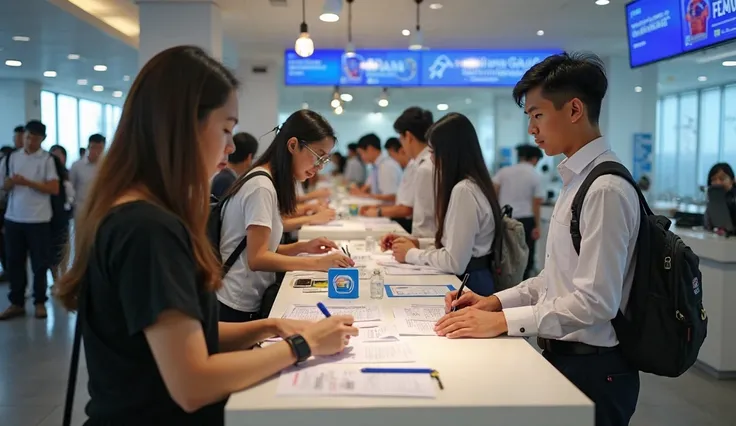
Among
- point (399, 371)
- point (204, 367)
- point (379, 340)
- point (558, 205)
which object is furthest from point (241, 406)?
point (558, 205)

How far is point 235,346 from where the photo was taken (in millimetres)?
1688

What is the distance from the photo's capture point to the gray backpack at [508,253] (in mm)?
3109

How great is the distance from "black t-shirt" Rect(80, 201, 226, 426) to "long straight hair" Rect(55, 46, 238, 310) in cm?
5

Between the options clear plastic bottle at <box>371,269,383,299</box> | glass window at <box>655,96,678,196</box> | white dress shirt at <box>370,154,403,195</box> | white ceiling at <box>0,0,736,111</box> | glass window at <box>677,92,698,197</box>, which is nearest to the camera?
clear plastic bottle at <box>371,269,383,299</box>

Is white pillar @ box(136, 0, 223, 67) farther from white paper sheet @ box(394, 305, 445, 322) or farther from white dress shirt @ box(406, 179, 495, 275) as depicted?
white paper sheet @ box(394, 305, 445, 322)

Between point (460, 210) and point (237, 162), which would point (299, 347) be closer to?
point (460, 210)

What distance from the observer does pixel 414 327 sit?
1.92m

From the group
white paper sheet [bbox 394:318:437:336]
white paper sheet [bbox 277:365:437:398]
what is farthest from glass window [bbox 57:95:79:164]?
white paper sheet [bbox 277:365:437:398]

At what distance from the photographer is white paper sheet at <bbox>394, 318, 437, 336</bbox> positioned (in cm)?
186

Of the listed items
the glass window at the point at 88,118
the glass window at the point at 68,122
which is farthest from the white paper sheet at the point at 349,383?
the glass window at the point at 88,118

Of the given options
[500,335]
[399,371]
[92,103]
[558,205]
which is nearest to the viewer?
[399,371]

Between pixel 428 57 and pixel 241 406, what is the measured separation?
7272 mm

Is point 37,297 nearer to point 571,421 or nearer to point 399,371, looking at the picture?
point 399,371

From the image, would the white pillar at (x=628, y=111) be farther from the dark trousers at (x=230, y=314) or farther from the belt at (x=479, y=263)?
the dark trousers at (x=230, y=314)
